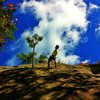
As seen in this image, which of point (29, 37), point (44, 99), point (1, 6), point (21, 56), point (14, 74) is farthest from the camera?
point (21, 56)

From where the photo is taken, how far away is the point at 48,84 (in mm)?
21891

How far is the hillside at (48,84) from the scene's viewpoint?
65.0ft

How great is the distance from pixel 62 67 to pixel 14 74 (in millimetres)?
4711

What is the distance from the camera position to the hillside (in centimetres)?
1981

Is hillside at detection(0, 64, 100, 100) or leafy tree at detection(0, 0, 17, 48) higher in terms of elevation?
leafy tree at detection(0, 0, 17, 48)

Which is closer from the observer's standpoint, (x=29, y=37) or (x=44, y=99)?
(x=44, y=99)

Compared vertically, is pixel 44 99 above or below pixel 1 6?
below

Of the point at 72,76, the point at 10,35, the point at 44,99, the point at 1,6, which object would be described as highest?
the point at 1,6

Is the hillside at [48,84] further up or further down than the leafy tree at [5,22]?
further down

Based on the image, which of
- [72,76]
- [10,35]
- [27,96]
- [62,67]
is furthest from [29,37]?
[27,96]

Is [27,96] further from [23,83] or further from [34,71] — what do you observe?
[34,71]

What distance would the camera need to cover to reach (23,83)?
886 inches

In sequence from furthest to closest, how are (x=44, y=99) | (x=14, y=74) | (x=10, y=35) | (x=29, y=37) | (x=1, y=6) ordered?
(x=29, y=37), (x=10, y=35), (x=1, y=6), (x=14, y=74), (x=44, y=99)

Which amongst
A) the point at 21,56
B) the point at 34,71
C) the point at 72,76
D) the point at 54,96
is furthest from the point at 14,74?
the point at 21,56
